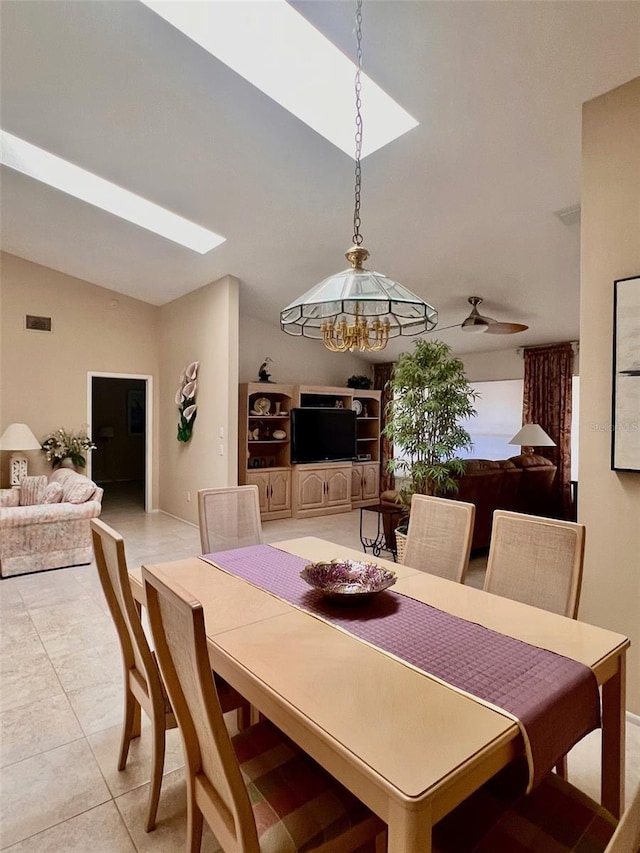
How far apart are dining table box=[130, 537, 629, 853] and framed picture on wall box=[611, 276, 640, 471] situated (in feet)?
3.51

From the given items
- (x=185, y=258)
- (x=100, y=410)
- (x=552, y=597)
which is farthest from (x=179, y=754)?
(x=100, y=410)

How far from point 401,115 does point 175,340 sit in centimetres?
456

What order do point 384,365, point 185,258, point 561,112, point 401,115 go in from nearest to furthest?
point 561,112
point 401,115
point 185,258
point 384,365

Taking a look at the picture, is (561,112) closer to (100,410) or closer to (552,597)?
(552,597)

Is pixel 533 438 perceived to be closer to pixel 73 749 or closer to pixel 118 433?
pixel 73 749

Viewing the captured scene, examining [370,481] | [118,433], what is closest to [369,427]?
[370,481]

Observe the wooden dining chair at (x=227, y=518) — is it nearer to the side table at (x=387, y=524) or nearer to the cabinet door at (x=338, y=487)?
the side table at (x=387, y=524)

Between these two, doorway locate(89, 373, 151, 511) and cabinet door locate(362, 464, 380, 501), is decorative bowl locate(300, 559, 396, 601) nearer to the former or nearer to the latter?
cabinet door locate(362, 464, 380, 501)

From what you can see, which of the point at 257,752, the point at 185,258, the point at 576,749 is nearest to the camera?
the point at 257,752

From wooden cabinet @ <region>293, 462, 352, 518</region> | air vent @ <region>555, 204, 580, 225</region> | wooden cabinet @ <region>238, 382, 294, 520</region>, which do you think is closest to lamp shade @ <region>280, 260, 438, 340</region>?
air vent @ <region>555, 204, 580, 225</region>

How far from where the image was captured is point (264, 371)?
22.5 ft

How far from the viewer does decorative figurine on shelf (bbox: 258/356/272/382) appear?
268 inches

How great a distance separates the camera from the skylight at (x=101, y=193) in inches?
144

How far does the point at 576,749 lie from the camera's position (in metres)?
2.03
